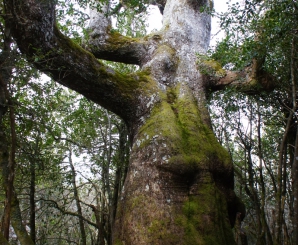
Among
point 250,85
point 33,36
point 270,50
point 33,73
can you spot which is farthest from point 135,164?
point 270,50

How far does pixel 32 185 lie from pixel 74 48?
3.57 m

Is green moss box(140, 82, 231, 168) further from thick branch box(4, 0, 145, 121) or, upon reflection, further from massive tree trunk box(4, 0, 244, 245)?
thick branch box(4, 0, 145, 121)

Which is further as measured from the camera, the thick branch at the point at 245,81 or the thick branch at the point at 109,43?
the thick branch at the point at 109,43

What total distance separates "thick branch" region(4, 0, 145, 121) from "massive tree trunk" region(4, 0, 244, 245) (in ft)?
0.04

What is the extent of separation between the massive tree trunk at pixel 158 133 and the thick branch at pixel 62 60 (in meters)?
0.01

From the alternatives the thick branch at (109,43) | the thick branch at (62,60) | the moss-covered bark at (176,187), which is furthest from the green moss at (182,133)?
the thick branch at (109,43)

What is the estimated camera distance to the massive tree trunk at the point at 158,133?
345 centimetres

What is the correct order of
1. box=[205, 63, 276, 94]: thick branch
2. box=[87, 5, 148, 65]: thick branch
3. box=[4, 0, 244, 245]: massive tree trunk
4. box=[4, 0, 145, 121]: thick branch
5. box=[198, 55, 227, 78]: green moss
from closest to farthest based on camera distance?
box=[4, 0, 244, 245]: massive tree trunk
box=[4, 0, 145, 121]: thick branch
box=[205, 63, 276, 94]: thick branch
box=[198, 55, 227, 78]: green moss
box=[87, 5, 148, 65]: thick branch

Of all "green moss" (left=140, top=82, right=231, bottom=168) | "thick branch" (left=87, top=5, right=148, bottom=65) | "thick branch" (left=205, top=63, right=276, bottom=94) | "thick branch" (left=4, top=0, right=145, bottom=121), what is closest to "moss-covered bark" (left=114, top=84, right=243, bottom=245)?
"green moss" (left=140, top=82, right=231, bottom=168)

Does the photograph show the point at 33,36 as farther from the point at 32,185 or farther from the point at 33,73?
the point at 32,185

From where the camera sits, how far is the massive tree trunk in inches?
136

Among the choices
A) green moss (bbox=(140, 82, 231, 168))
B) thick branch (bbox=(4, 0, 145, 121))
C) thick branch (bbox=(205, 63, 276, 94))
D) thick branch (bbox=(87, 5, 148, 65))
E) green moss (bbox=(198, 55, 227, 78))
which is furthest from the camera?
thick branch (bbox=(87, 5, 148, 65))

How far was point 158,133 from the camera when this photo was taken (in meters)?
4.06

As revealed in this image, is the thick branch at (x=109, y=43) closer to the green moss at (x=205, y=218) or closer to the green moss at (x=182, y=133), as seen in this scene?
the green moss at (x=182, y=133)
